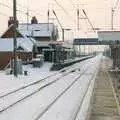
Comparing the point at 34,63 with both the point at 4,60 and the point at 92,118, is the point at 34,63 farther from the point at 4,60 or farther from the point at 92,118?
the point at 92,118

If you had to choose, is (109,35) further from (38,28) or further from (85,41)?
(38,28)

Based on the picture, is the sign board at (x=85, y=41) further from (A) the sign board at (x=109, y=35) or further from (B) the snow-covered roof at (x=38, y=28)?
(A) the sign board at (x=109, y=35)

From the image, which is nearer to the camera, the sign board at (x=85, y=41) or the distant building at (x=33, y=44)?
the distant building at (x=33, y=44)

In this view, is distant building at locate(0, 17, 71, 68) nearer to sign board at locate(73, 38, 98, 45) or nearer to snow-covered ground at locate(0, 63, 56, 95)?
sign board at locate(73, 38, 98, 45)

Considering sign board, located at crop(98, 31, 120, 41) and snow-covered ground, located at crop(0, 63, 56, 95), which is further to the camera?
sign board, located at crop(98, 31, 120, 41)

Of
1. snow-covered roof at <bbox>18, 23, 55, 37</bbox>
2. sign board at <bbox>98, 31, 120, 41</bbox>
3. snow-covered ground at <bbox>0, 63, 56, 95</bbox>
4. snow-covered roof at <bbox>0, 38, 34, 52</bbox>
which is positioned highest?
snow-covered roof at <bbox>18, 23, 55, 37</bbox>

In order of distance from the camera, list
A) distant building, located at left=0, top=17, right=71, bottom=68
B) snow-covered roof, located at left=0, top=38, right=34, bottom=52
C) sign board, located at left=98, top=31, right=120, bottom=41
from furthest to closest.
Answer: distant building, located at left=0, top=17, right=71, bottom=68 < snow-covered roof, located at left=0, top=38, right=34, bottom=52 < sign board, located at left=98, top=31, right=120, bottom=41

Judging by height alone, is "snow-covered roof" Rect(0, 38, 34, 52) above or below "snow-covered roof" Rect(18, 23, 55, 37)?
below

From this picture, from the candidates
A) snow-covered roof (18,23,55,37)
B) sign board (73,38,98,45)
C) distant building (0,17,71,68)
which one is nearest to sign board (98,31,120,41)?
distant building (0,17,71,68)

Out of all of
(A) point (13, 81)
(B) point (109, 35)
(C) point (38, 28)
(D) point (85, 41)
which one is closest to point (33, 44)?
(B) point (109, 35)

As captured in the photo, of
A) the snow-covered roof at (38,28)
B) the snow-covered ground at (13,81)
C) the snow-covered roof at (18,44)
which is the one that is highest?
the snow-covered roof at (38,28)

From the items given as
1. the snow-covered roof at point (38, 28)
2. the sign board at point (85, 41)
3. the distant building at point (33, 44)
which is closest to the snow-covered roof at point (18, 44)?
the distant building at point (33, 44)

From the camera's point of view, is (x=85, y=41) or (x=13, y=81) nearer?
(x=13, y=81)

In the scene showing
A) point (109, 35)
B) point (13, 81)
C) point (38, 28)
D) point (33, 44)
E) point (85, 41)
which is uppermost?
point (38, 28)
